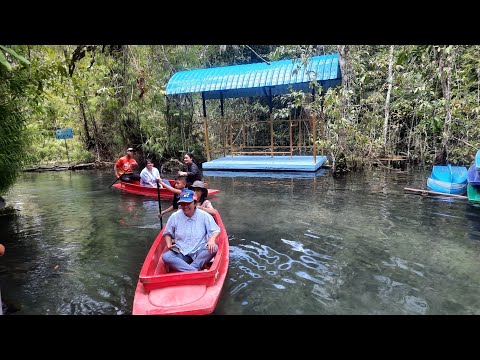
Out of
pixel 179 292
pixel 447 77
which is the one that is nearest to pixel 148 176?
pixel 179 292

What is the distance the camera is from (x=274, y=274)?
5484 mm

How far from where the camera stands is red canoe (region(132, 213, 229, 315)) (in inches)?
149

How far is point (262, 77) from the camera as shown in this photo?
47.2ft

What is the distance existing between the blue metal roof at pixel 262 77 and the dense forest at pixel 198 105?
535mm

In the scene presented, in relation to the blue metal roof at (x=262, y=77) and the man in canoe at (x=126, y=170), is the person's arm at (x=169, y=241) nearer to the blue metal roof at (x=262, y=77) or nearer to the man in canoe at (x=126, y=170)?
the man in canoe at (x=126, y=170)

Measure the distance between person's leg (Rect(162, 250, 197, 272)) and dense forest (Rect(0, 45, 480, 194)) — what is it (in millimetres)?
4126

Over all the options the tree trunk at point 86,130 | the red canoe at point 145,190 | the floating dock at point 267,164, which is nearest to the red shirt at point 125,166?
the red canoe at point 145,190

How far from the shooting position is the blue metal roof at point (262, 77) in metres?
13.2

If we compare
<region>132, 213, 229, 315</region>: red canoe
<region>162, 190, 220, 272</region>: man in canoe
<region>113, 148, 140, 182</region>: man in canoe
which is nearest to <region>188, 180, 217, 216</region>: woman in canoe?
<region>162, 190, 220, 272</region>: man in canoe

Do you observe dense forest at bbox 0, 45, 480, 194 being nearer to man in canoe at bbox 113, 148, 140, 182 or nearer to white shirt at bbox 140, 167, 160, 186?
man in canoe at bbox 113, 148, 140, 182
